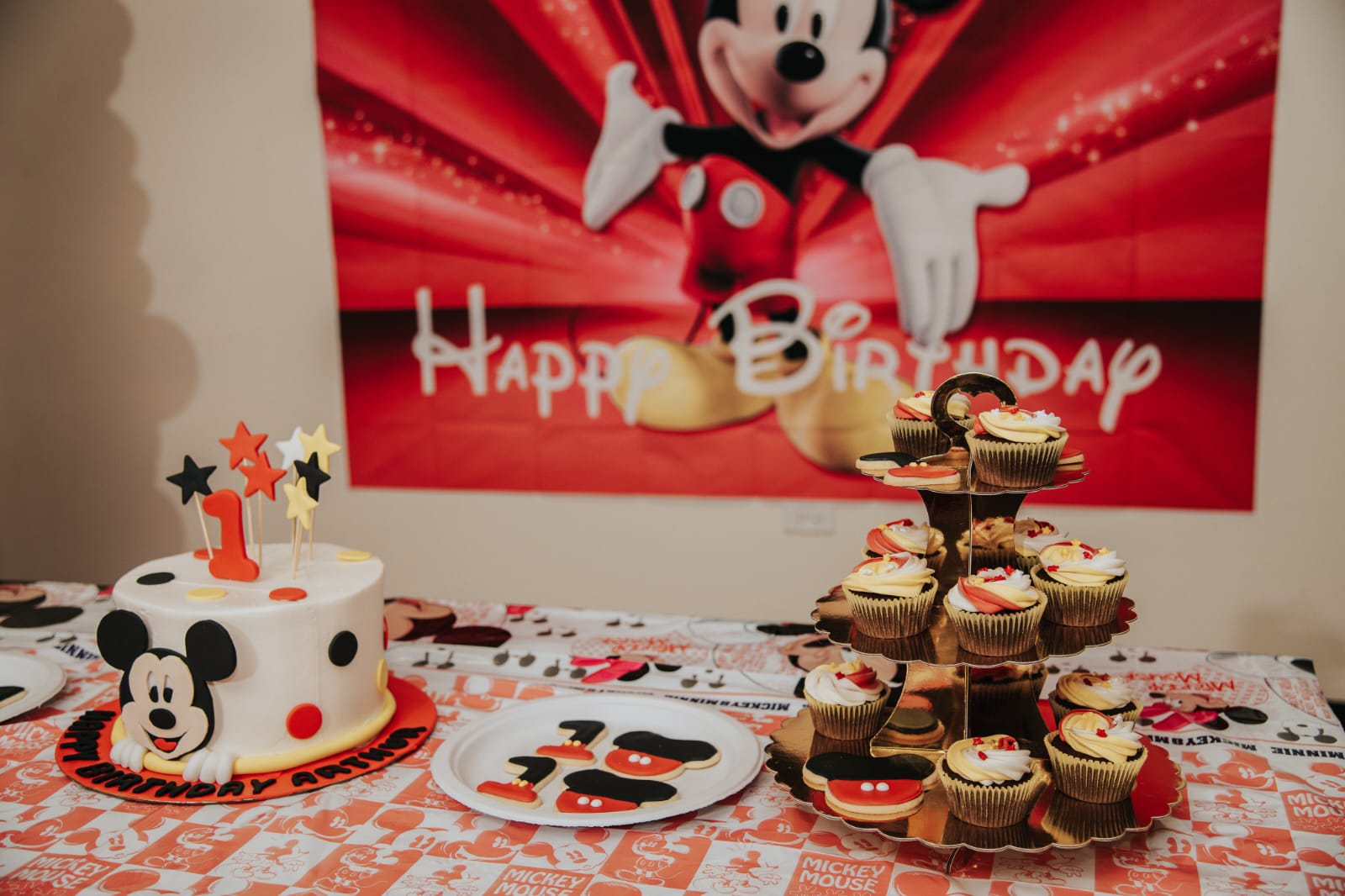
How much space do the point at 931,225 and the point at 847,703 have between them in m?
1.55

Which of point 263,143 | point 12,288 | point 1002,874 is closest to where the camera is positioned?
point 1002,874

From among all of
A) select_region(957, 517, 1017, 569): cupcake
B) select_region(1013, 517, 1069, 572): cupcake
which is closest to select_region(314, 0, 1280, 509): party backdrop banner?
select_region(1013, 517, 1069, 572): cupcake

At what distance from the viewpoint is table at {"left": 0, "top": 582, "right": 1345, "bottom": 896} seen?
977 millimetres

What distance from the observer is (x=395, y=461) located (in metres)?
2.83

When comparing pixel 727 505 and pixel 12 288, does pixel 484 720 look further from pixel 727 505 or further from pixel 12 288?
pixel 12 288

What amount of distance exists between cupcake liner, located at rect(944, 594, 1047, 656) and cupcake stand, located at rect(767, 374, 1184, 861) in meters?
0.01

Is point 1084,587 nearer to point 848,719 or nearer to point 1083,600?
point 1083,600

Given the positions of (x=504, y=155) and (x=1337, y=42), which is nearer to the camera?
(x=1337, y=42)

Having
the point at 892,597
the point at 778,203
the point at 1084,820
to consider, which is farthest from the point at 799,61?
the point at 1084,820

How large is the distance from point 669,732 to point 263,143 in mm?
2203

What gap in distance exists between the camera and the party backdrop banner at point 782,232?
2.29 m

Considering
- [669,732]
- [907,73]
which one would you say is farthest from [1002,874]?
[907,73]

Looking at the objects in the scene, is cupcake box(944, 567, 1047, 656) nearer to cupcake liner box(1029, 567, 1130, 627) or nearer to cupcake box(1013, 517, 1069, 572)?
cupcake liner box(1029, 567, 1130, 627)

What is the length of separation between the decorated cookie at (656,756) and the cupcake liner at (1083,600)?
417mm
